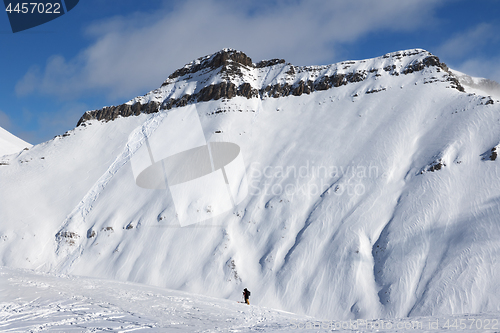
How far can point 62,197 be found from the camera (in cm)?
5734

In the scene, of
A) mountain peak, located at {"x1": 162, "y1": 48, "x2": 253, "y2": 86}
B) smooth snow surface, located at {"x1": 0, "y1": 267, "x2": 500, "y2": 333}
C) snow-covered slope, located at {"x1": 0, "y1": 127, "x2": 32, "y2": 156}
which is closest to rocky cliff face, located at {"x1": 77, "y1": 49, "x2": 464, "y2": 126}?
mountain peak, located at {"x1": 162, "y1": 48, "x2": 253, "y2": 86}

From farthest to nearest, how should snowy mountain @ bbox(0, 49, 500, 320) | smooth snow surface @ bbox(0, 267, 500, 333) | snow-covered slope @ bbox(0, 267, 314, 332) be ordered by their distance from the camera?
snowy mountain @ bbox(0, 49, 500, 320), snow-covered slope @ bbox(0, 267, 314, 332), smooth snow surface @ bbox(0, 267, 500, 333)

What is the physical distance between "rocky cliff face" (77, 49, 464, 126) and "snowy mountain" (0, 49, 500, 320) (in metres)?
0.46

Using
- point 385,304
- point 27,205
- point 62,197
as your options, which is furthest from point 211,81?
point 385,304

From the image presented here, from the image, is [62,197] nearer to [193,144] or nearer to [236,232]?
[193,144]

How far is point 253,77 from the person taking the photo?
77.4 m

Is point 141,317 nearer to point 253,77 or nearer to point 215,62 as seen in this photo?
point 253,77

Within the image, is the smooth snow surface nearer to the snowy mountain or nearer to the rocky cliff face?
the snowy mountain

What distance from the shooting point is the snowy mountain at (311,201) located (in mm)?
31797

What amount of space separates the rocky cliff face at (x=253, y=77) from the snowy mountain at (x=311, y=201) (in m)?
0.46

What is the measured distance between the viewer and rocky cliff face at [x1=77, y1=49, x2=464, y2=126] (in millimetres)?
63531

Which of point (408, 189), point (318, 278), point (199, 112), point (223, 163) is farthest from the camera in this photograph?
point (199, 112)

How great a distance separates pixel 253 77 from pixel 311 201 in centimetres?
4373

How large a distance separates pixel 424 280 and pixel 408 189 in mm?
12380
